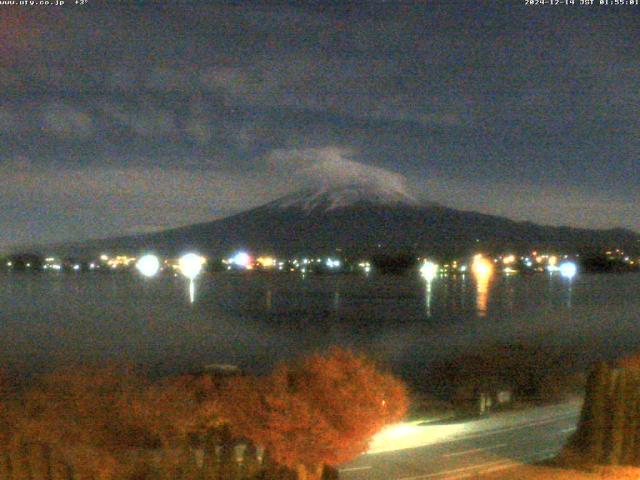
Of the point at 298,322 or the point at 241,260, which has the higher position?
the point at 241,260

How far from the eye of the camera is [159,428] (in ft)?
32.8

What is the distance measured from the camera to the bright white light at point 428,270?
93438 mm

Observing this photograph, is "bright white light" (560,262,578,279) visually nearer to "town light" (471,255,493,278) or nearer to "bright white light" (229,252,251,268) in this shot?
"town light" (471,255,493,278)

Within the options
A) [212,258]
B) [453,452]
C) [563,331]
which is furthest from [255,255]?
[453,452]

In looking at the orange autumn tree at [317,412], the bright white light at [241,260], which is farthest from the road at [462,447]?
the bright white light at [241,260]

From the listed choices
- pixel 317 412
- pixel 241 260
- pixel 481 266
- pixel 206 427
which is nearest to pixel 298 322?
pixel 206 427

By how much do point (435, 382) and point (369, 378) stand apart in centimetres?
1905

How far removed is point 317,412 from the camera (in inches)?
350

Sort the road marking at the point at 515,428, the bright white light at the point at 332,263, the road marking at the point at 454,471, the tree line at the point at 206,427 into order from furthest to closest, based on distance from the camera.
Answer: the bright white light at the point at 332,263 < the road marking at the point at 515,428 < the road marking at the point at 454,471 < the tree line at the point at 206,427

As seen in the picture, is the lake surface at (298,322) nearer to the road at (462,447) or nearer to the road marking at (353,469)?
the road at (462,447)

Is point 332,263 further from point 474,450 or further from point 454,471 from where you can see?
point 454,471

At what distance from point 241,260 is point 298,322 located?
4600 cm

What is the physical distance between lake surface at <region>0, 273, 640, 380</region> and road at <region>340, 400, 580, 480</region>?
1227 cm

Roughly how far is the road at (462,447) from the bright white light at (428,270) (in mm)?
74805
